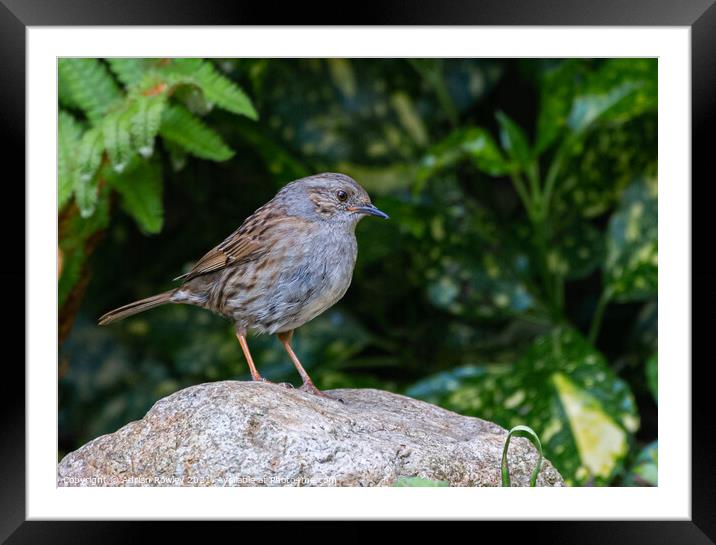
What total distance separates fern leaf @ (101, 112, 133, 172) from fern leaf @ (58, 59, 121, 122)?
1.17 ft

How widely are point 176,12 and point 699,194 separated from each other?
6.76ft

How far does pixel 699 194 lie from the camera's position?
11.9ft

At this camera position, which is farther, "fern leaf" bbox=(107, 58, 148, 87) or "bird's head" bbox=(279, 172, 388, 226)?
"fern leaf" bbox=(107, 58, 148, 87)

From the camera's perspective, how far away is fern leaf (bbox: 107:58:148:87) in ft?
17.0

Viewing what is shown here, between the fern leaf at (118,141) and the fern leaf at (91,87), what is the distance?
36 cm

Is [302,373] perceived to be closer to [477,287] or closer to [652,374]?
[477,287]

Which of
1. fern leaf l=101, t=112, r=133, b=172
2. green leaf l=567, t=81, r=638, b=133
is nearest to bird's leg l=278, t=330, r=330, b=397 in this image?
fern leaf l=101, t=112, r=133, b=172

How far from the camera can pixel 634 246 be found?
5.90m

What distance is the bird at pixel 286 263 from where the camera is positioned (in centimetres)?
418

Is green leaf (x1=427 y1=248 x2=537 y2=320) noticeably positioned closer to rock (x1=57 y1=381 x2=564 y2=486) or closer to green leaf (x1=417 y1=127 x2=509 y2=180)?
green leaf (x1=417 y1=127 x2=509 y2=180)

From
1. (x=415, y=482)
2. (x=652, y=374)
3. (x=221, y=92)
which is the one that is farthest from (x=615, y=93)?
(x=415, y=482)

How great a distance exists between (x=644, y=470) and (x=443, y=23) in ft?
8.71

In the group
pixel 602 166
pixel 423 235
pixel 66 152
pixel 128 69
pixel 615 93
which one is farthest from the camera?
pixel 602 166

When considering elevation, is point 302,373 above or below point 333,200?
below
